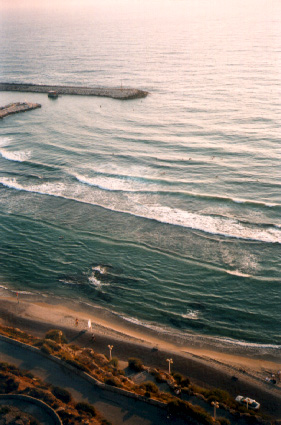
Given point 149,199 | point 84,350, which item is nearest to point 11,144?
point 149,199

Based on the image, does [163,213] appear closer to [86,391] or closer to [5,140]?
[86,391]

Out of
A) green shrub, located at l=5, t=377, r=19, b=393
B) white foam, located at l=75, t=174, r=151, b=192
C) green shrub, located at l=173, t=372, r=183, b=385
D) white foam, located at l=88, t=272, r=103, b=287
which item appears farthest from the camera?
white foam, located at l=75, t=174, r=151, b=192

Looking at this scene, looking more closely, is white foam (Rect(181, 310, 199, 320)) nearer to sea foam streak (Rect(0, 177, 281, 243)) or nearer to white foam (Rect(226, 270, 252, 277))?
white foam (Rect(226, 270, 252, 277))

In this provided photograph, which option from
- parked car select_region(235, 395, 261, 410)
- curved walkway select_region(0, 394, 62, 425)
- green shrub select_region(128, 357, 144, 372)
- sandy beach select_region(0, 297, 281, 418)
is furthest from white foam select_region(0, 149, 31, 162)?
parked car select_region(235, 395, 261, 410)

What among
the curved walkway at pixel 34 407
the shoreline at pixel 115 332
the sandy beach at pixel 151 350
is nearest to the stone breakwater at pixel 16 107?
the shoreline at pixel 115 332

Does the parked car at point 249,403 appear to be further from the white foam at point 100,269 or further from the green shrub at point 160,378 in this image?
the white foam at point 100,269
